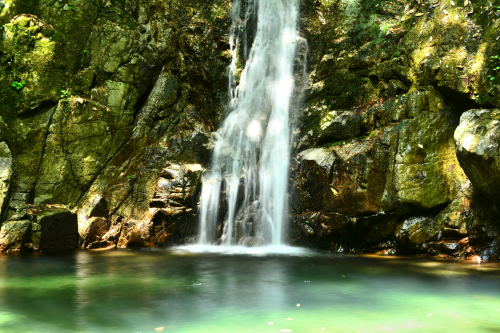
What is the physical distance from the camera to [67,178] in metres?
11.7

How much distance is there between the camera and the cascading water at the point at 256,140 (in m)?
11.4

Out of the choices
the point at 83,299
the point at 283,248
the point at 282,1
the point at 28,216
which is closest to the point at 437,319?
the point at 83,299

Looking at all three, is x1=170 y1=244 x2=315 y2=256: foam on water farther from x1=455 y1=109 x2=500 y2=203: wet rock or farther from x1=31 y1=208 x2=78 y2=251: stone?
x1=455 y1=109 x2=500 y2=203: wet rock

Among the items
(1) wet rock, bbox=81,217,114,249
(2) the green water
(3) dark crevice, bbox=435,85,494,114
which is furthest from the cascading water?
(3) dark crevice, bbox=435,85,494,114

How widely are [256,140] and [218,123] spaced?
1.82 m

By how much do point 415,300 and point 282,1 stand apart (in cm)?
1267

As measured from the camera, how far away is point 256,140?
12.9m

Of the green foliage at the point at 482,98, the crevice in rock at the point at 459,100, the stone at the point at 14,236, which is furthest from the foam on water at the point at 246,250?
the green foliage at the point at 482,98

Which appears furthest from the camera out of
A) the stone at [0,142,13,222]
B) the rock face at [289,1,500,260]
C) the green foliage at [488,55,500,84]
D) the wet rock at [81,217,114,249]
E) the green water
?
the wet rock at [81,217,114,249]

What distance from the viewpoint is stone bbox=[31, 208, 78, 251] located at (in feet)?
33.7

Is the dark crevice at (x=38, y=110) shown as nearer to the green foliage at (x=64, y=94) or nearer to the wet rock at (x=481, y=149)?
the green foliage at (x=64, y=94)

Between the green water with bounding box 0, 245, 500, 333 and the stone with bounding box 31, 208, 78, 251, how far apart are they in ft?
2.96

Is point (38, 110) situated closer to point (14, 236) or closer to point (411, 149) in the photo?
point (14, 236)

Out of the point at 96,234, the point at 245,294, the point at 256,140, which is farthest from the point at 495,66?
the point at 96,234
